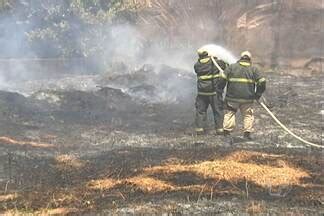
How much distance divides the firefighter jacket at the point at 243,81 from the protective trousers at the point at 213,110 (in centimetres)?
66

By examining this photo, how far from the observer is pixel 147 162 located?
9.09 metres

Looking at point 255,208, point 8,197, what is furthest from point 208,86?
point 8,197

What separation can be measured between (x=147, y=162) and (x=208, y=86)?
299 cm

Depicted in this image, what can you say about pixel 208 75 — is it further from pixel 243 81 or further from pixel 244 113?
pixel 244 113

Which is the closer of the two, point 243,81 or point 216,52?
point 243,81

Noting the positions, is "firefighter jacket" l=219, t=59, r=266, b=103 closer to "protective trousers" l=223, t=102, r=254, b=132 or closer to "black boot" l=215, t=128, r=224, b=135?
"protective trousers" l=223, t=102, r=254, b=132

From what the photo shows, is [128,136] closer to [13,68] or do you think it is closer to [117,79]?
[117,79]

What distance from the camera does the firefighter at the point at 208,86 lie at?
11.4m

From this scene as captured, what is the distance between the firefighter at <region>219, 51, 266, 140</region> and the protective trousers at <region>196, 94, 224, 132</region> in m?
0.50

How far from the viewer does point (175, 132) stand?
1220 centimetres

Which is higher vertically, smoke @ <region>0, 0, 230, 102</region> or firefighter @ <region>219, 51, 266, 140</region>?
smoke @ <region>0, 0, 230, 102</region>

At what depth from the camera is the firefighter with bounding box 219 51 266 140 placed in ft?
34.8

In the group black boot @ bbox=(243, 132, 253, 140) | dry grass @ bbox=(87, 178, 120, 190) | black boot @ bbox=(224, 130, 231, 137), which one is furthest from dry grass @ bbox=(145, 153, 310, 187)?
black boot @ bbox=(224, 130, 231, 137)

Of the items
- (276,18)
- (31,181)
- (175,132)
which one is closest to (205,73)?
(175,132)
